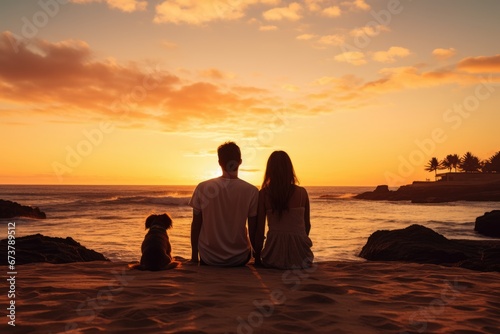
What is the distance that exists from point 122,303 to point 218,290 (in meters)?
1.08

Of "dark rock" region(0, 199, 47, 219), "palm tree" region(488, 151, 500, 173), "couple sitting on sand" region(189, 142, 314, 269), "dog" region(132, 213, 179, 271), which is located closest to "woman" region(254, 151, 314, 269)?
"couple sitting on sand" region(189, 142, 314, 269)

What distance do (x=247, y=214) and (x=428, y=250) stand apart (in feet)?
16.8

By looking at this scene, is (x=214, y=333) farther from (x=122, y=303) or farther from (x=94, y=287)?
(x=94, y=287)

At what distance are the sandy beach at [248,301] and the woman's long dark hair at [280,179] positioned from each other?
1.02 meters

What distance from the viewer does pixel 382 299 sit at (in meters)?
4.60

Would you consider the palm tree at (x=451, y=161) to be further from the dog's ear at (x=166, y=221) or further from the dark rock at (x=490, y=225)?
the dog's ear at (x=166, y=221)

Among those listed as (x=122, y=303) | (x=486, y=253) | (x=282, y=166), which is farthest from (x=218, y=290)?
(x=486, y=253)

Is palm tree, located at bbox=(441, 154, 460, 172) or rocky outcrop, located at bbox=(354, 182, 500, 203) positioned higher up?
palm tree, located at bbox=(441, 154, 460, 172)

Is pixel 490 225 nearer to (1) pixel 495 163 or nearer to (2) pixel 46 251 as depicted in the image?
(2) pixel 46 251

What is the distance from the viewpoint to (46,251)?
7883mm

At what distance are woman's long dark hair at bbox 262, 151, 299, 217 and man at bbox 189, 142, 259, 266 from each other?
0.91ft

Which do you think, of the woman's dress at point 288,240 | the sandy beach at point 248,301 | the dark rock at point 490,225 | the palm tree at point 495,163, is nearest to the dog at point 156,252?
the sandy beach at point 248,301

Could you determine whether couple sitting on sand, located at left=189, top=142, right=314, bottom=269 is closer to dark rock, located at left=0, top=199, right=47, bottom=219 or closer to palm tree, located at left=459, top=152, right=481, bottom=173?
dark rock, located at left=0, top=199, right=47, bottom=219

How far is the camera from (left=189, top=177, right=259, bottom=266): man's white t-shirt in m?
6.15
